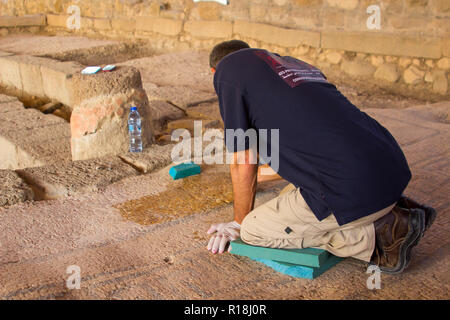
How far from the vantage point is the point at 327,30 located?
6375 millimetres

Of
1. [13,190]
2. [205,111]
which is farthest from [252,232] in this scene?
[205,111]

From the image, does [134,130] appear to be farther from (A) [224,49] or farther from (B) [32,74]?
(B) [32,74]

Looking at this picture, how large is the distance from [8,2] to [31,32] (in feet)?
5.15

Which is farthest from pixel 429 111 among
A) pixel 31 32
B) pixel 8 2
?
pixel 8 2

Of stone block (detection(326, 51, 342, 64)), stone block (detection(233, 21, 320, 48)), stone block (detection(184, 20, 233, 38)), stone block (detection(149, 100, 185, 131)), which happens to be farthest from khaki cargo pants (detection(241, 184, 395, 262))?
stone block (detection(184, 20, 233, 38))

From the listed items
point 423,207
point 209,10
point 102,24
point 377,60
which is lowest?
point 423,207

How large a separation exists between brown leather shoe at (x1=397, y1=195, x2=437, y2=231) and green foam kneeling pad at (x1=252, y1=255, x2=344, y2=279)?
413 mm

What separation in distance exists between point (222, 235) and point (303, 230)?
0.47 m

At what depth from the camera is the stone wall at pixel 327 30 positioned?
5492mm

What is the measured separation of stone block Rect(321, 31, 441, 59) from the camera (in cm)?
545

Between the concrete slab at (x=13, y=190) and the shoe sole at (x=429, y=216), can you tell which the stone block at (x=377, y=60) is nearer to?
the shoe sole at (x=429, y=216)

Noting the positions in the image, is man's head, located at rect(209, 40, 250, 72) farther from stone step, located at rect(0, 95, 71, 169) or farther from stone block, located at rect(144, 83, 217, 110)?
stone block, located at rect(144, 83, 217, 110)

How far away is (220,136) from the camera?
4250 mm
